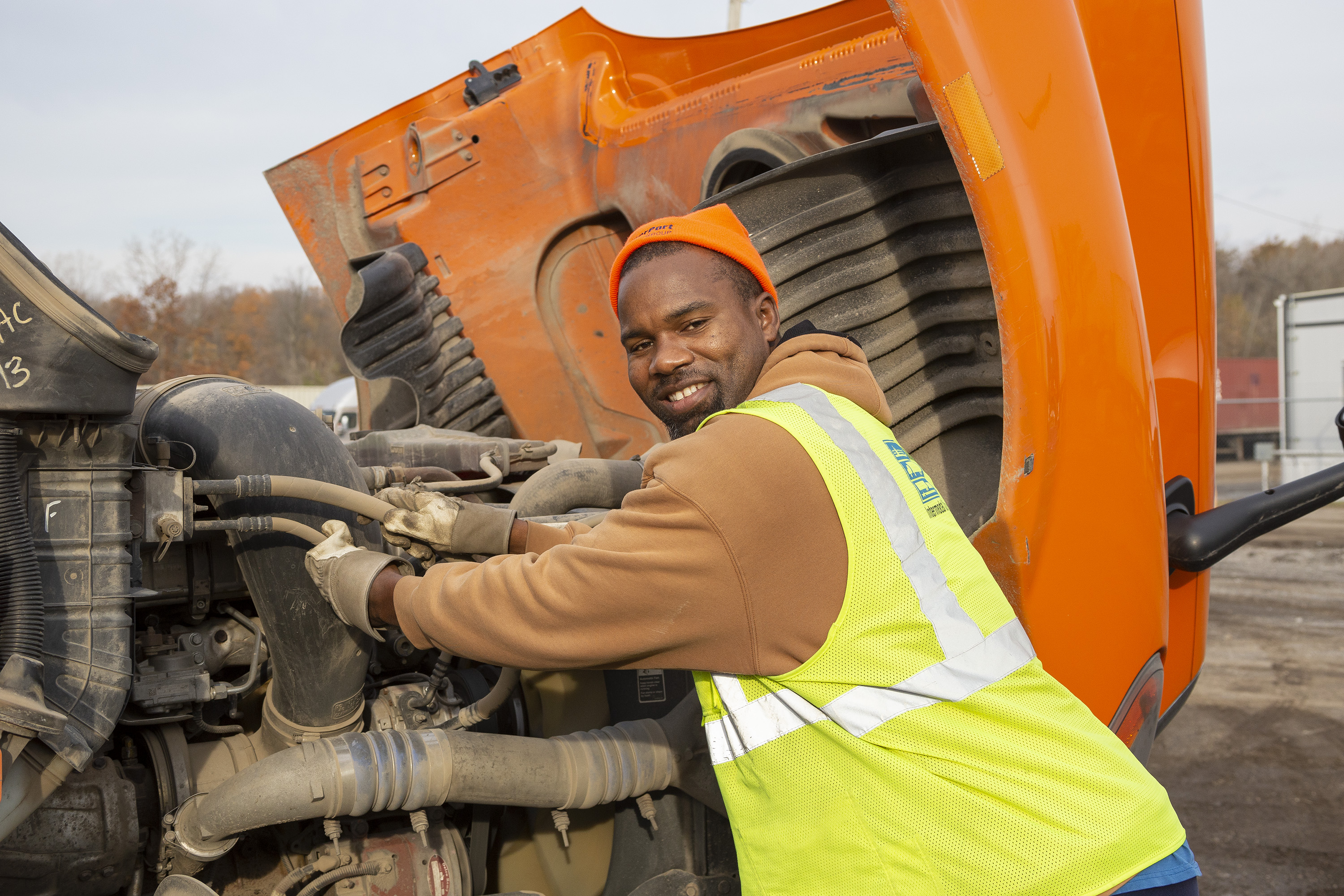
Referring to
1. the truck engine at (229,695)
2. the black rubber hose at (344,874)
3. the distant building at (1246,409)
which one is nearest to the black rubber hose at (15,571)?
the truck engine at (229,695)

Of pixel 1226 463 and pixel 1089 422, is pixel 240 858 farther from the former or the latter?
pixel 1226 463

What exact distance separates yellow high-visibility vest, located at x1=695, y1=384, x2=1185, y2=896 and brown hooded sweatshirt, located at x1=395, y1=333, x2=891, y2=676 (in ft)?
0.11

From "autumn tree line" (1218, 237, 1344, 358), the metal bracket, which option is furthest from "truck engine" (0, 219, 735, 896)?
"autumn tree line" (1218, 237, 1344, 358)

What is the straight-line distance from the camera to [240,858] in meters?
2.05

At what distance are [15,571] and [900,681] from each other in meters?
1.29

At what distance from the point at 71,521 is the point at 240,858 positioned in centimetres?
81

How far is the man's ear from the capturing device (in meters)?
1.87

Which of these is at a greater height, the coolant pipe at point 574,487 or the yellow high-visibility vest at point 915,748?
the coolant pipe at point 574,487

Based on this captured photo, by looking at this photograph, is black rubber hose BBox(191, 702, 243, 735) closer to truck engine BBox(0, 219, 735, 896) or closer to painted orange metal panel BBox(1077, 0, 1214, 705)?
truck engine BBox(0, 219, 735, 896)

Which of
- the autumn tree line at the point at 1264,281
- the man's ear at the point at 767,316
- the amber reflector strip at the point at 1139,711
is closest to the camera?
the man's ear at the point at 767,316

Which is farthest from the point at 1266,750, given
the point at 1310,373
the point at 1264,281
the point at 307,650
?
the point at 1264,281

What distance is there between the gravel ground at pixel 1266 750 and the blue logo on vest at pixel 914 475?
246cm

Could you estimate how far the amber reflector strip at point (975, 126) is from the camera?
1.93m

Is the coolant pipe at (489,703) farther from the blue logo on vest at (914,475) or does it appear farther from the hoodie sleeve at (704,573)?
the blue logo on vest at (914,475)
